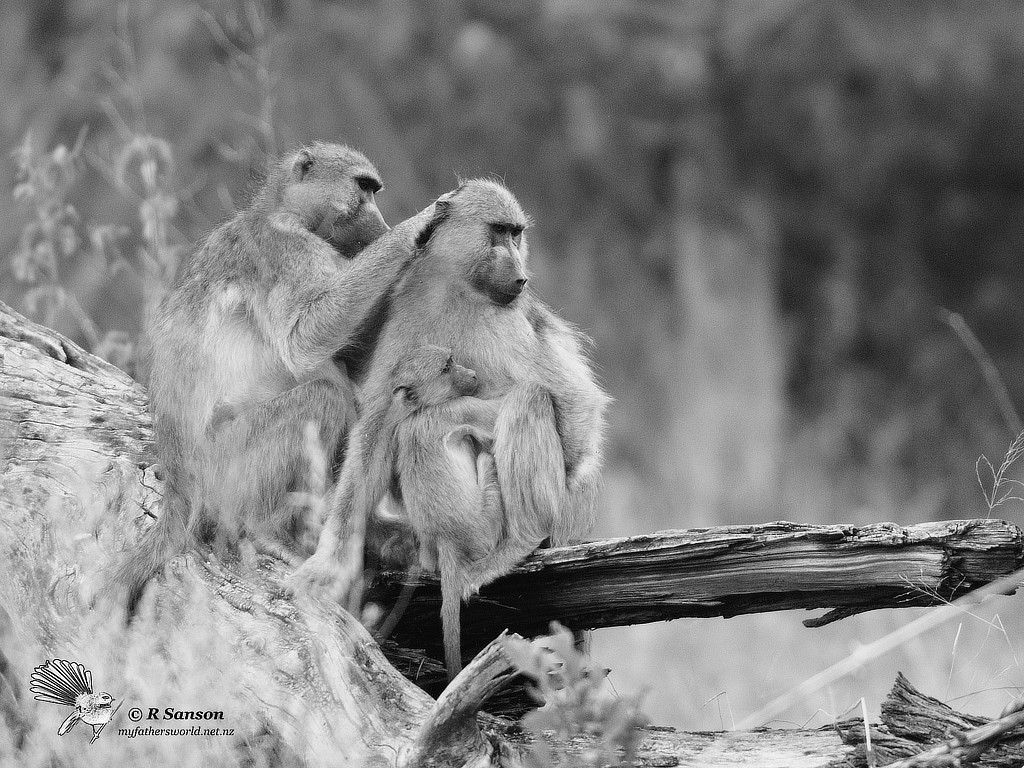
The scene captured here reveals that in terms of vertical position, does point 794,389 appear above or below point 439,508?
above

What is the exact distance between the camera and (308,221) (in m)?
4.41

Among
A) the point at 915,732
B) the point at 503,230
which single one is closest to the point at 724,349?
the point at 503,230

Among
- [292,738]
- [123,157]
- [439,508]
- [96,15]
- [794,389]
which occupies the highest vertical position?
[96,15]

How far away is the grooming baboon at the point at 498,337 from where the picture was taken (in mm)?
4012

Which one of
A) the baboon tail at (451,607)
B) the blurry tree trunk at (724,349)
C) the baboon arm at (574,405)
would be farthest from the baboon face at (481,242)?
the blurry tree trunk at (724,349)

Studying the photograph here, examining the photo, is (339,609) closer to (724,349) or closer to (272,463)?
(272,463)

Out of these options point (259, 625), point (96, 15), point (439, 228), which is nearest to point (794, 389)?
point (96, 15)

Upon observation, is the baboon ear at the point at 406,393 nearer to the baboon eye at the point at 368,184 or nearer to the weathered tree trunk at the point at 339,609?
the weathered tree trunk at the point at 339,609

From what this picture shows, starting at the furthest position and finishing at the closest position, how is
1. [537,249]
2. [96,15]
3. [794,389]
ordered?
[794,389], [537,249], [96,15]

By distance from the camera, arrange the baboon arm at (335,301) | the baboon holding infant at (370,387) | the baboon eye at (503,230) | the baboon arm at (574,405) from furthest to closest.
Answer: the baboon eye at (503,230), the baboon arm at (574,405), the baboon arm at (335,301), the baboon holding infant at (370,387)

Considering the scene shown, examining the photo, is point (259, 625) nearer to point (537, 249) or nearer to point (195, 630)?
point (195, 630)

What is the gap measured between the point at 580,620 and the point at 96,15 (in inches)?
327

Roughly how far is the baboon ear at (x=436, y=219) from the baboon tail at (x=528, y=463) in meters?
0.70

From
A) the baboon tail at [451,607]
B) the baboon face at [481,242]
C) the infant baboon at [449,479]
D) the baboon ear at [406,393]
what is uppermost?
the baboon face at [481,242]
